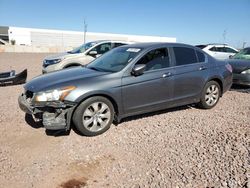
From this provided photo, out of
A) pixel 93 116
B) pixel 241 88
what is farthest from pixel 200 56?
pixel 241 88

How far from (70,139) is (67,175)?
1206 millimetres

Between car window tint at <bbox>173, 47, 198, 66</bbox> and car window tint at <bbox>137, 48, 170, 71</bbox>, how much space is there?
28cm

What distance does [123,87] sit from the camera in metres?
5.25

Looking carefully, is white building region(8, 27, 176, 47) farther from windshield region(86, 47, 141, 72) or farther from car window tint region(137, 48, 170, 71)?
car window tint region(137, 48, 170, 71)

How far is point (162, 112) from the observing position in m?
6.47

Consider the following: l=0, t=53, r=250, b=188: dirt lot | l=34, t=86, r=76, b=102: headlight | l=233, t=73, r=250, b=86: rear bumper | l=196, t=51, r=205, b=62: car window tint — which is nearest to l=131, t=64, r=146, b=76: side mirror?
l=0, t=53, r=250, b=188: dirt lot

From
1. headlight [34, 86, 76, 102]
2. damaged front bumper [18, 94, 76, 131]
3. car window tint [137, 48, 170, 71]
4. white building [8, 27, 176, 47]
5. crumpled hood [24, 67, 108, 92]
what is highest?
white building [8, 27, 176, 47]

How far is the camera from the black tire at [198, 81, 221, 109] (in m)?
6.60

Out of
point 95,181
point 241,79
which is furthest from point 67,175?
point 241,79

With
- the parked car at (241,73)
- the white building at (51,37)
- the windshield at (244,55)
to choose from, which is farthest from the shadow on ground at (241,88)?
the white building at (51,37)

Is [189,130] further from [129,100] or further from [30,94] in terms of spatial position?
A: [30,94]

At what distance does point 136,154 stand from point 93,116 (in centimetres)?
115

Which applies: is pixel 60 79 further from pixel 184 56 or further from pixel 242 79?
pixel 242 79

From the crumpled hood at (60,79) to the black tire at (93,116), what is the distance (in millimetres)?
454
